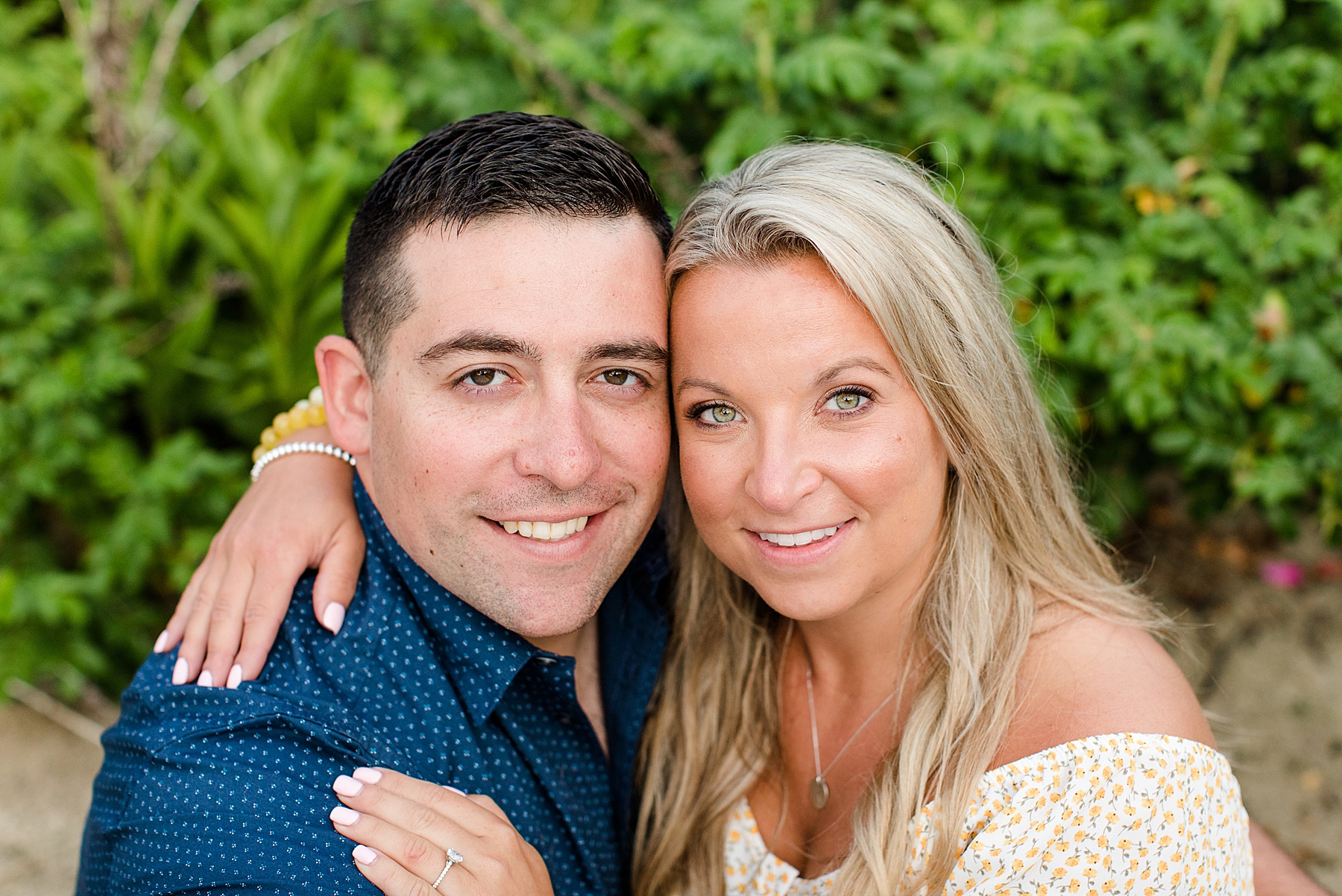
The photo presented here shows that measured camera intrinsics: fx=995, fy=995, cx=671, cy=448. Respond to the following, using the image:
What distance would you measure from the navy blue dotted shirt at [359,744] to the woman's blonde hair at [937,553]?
195 millimetres

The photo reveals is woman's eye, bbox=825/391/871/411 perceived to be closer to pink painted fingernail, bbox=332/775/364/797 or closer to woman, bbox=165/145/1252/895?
woman, bbox=165/145/1252/895


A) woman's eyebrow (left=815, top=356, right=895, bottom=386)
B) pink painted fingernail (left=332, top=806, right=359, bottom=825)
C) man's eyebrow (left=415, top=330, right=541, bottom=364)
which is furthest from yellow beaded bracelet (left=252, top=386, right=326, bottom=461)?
woman's eyebrow (left=815, top=356, right=895, bottom=386)

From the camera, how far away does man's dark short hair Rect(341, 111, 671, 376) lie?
6.75ft

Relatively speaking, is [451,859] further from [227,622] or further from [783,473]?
[783,473]

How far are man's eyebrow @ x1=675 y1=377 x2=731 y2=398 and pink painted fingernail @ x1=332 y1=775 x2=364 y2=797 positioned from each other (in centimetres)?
99

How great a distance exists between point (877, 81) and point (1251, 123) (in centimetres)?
127

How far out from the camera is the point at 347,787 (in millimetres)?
1774

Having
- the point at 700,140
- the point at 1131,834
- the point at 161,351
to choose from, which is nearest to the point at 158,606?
the point at 161,351

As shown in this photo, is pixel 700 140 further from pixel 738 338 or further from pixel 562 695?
pixel 562 695

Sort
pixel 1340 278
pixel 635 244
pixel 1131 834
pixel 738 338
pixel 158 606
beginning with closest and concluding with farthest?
pixel 1131 834 < pixel 738 338 < pixel 635 244 < pixel 1340 278 < pixel 158 606

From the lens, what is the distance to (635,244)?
217cm

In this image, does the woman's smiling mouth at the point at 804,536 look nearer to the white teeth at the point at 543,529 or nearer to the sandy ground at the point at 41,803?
the white teeth at the point at 543,529

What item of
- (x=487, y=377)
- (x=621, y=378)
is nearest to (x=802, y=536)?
(x=621, y=378)

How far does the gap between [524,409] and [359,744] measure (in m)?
0.72
